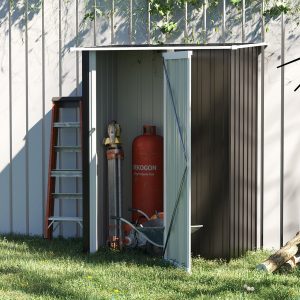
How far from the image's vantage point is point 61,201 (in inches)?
452

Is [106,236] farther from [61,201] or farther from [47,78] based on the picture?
[47,78]

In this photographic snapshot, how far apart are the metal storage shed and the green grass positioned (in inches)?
10.1

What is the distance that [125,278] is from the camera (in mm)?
8852

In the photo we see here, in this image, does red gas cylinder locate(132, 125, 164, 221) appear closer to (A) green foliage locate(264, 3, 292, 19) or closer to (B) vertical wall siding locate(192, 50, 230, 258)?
(B) vertical wall siding locate(192, 50, 230, 258)

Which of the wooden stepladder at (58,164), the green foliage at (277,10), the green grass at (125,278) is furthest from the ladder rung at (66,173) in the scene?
the green foliage at (277,10)

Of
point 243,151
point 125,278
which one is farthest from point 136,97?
point 125,278

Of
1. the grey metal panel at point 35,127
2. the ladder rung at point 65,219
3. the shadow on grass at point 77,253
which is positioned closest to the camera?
the shadow on grass at point 77,253

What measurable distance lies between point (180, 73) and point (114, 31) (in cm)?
220

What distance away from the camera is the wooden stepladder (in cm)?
1127

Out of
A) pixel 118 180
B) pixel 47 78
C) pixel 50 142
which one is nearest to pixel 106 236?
pixel 118 180

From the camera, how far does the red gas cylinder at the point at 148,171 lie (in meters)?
10.9

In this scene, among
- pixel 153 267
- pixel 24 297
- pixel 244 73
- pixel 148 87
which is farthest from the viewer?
pixel 148 87

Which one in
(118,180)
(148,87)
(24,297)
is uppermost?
(148,87)

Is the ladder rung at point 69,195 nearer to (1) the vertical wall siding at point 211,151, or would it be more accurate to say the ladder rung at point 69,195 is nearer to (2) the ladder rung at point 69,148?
(2) the ladder rung at point 69,148
